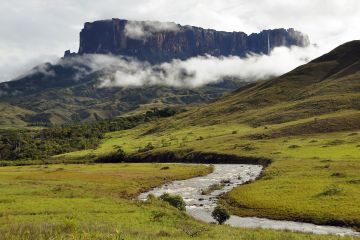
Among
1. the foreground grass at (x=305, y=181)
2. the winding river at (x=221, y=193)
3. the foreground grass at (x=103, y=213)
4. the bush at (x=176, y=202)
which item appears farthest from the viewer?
the bush at (x=176, y=202)

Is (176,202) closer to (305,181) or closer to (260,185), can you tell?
(260,185)

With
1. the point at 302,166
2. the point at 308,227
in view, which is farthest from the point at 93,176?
the point at 308,227

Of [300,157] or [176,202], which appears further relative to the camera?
[300,157]

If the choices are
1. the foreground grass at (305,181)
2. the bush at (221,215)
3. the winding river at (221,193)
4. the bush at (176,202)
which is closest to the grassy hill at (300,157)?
the foreground grass at (305,181)

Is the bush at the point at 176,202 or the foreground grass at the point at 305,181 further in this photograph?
the bush at the point at 176,202

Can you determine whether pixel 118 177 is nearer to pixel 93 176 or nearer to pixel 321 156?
pixel 93 176

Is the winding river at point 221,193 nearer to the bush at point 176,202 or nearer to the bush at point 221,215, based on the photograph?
the bush at point 221,215

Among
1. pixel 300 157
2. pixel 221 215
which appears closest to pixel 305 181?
pixel 221 215

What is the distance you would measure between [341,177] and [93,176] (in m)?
51.1

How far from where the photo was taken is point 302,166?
89312 millimetres

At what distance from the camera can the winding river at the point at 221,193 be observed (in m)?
48.1

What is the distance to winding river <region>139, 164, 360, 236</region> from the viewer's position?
1894 inches

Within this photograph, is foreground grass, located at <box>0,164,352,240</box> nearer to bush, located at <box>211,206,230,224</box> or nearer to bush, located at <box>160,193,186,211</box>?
bush, located at <box>160,193,186,211</box>

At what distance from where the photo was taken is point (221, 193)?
74.4 meters
